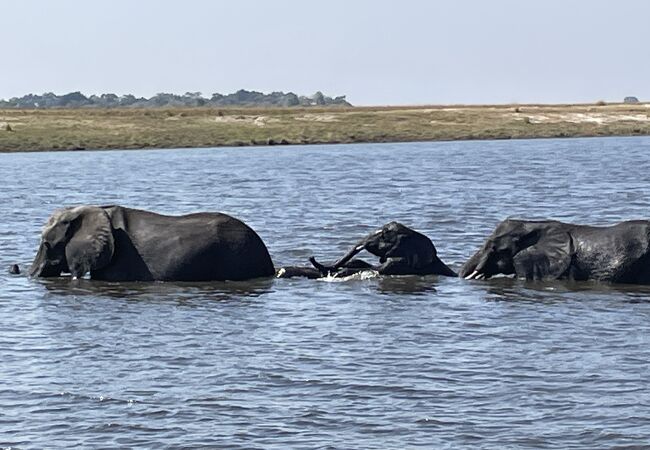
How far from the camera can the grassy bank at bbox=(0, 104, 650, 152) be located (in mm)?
71981

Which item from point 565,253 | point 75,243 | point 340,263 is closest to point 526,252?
point 565,253

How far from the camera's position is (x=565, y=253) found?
63.3ft

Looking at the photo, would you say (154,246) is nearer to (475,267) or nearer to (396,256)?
(396,256)

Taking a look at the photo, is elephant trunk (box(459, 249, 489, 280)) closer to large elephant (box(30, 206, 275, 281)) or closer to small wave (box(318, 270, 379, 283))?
small wave (box(318, 270, 379, 283))

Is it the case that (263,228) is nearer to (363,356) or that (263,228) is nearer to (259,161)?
(363,356)

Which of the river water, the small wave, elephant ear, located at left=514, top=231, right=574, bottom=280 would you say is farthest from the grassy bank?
elephant ear, located at left=514, top=231, right=574, bottom=280

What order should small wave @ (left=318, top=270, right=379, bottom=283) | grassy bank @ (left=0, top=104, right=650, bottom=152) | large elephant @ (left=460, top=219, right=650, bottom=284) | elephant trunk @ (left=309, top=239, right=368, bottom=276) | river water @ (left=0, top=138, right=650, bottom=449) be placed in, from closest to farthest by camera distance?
river water @ (left=0, top=138, right=650, bottom=449) → large elephant @ (left=460, top=219, right=650, bottom=284) → small wave @ (left=318, top=270, right=379, bottom=283) → elephant trunk @ (left=309, top=239, right=368, bottom=276) → grassy bank @ (left=0, top=104, right=650, bottom=152)

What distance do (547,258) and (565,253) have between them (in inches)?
10.3

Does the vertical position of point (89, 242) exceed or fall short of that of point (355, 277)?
it exceeds it

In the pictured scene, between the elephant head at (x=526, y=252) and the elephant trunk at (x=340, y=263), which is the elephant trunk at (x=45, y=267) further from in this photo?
the elephant head at (x=526, y=252)

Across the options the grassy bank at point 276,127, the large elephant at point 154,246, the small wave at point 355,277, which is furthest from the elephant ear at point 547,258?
the grassy bank at point 276,127

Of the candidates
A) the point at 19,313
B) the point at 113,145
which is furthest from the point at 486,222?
the point at 113,145

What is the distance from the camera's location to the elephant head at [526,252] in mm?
19359

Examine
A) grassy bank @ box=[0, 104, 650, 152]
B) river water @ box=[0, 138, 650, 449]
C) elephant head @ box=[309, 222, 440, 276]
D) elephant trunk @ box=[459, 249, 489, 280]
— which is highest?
grassy bank @ box=[0, 104, 650, 152]
